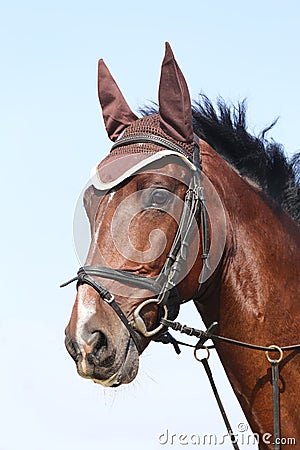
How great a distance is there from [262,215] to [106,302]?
1.34 meters

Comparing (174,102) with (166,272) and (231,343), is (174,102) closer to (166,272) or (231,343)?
(166,272)

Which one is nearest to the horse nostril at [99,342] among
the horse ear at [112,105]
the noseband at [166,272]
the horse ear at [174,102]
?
the noseband at [166,272]

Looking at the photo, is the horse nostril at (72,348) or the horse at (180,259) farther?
the horse at (180,259)

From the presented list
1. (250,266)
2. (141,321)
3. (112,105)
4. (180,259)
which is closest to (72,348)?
(141,321)

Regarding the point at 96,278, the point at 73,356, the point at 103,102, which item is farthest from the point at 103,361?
the point at 103,102

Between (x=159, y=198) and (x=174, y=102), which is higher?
(x=174, y=102)

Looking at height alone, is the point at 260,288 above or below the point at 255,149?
below

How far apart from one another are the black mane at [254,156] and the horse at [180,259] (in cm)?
8

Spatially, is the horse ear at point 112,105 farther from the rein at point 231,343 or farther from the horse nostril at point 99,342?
the horse nostril at point 99,342

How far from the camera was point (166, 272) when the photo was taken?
4.80 meters

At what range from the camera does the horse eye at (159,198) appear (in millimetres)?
4836

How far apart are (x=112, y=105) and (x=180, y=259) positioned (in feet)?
4.56

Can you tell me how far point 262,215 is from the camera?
17.6 feet

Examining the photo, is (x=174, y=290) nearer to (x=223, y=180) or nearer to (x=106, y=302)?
(x=106, y=302)
